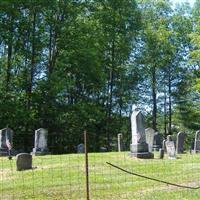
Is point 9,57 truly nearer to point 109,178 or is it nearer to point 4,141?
point 4,141

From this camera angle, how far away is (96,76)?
4041cm

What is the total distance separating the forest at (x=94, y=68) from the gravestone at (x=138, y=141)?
49.7 feet

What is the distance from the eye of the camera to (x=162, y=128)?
5175 centimetres

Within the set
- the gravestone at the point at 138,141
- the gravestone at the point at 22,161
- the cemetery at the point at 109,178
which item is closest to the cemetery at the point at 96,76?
the gravestone at the point at 138,141

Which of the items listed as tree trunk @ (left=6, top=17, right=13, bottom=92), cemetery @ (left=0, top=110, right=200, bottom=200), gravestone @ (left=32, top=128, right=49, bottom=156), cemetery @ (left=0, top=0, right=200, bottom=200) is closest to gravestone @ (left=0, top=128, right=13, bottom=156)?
cemetery @ (left=0, top=0, right=200, bottom=200)

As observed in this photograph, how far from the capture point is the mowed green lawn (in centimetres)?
1146

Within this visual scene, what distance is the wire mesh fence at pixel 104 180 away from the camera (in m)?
11.4

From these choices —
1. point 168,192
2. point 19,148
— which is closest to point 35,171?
point 168,192

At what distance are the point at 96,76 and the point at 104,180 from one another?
27.1 m

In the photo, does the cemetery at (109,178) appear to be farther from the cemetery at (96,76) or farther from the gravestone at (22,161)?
the cemetery at (96,76)

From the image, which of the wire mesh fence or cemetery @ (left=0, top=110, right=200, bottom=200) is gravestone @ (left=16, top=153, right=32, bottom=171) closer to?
cemetery @ (left=0, top=110, right=200, bottom=200)

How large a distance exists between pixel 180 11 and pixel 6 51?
1984cm

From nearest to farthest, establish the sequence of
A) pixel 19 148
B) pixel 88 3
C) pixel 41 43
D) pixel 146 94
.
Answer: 1. pixel 19 148
2. pixel 41 43
3. pixel 88 3
4. pixel 146 94

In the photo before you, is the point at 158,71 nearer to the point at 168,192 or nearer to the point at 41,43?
the point at 41,43
